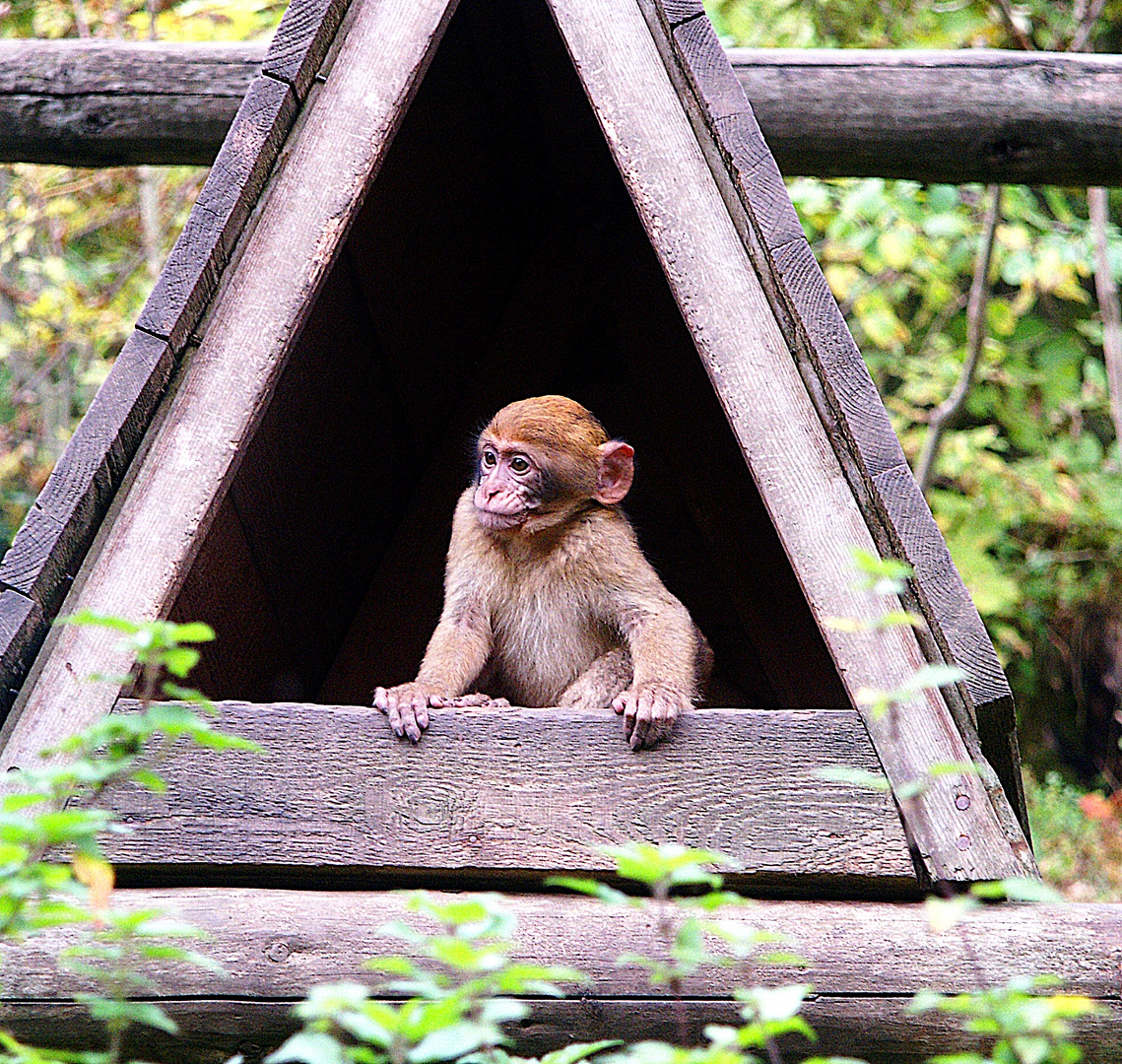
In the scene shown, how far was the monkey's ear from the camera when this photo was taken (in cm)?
397

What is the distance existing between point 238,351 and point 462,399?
6.37ft

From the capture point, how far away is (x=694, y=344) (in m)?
3.25

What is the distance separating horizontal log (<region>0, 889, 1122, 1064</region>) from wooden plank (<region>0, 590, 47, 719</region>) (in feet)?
1.56

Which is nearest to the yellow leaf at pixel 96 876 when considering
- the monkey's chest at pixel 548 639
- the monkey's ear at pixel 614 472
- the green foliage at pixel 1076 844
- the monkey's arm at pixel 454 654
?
the monkey's arm at pixel 454 654

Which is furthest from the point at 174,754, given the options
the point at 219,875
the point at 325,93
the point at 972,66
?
the point at 972,66

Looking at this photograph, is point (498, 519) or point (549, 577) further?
point (549, 577)

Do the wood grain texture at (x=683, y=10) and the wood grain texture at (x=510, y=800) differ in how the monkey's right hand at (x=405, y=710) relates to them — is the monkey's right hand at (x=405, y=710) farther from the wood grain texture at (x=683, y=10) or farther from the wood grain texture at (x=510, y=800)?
the wood grain texture at (x=683, y=10)

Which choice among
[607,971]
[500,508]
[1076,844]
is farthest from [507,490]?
[1076,844]

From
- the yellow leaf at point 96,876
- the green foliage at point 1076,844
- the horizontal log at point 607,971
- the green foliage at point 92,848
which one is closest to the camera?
the green foliage at point 92,848

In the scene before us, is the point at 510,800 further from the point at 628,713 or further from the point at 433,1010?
the point at 433,1010

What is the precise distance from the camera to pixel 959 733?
9.89ft

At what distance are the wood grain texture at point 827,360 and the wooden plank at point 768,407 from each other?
3 centimetres

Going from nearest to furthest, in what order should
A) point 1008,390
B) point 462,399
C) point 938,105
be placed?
point 938,105, point 462,399, point 1008,390

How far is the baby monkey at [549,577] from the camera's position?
12.4 ft
